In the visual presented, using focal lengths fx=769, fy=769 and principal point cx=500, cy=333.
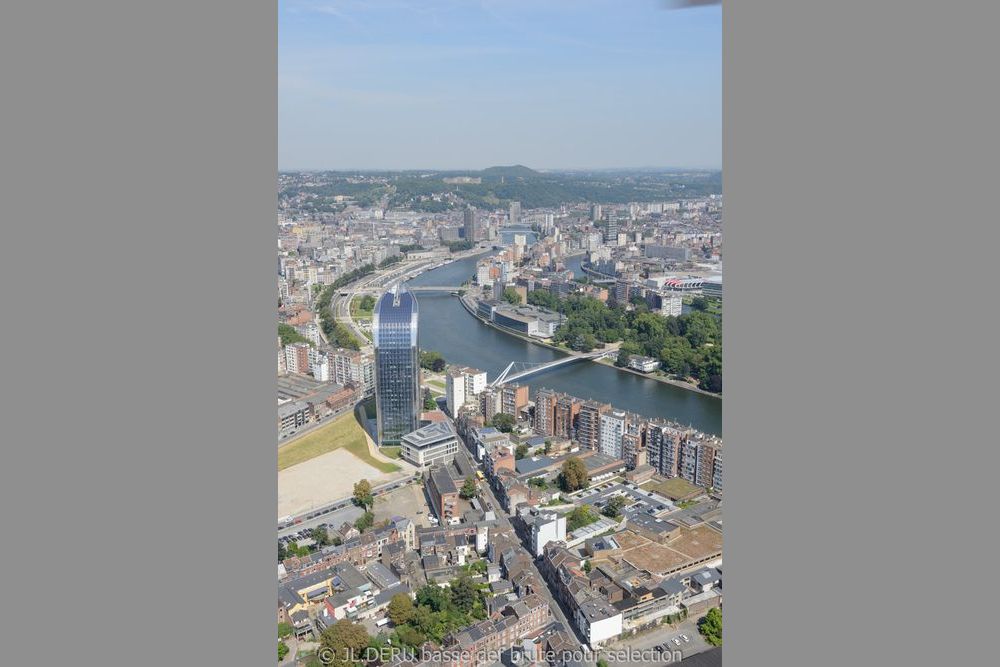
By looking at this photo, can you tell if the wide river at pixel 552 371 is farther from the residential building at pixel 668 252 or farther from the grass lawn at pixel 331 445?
the residential building at pixel 668 252

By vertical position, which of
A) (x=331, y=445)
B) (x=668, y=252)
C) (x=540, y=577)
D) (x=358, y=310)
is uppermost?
(x=668, y=252)

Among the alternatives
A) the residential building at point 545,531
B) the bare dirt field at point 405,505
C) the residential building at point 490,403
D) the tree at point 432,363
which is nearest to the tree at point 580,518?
the residential building at point 545,531

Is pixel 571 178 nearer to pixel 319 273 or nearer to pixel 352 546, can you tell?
pixel 352 546

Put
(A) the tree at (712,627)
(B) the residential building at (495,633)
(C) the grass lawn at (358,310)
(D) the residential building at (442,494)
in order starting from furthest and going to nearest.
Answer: (C) the grass lawn at (358,310) → (D) the residential building at (442,494) → (A) the tree at (712,627) → (B) the residential building at (495,633)

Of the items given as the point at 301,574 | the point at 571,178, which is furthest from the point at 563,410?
the point at 301,574

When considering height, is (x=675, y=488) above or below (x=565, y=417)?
below

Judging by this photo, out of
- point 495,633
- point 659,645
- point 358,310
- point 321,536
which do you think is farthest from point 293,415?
point 358,310

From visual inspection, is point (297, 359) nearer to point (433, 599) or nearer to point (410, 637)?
point (433, 599)
